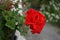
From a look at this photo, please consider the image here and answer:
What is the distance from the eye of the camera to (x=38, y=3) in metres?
3.51

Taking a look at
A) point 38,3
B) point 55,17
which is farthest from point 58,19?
point 38,3

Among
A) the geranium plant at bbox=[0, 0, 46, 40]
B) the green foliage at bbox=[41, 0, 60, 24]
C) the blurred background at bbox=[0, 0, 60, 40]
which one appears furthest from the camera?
the green foliage at bbox=[41, 0, 60, 24]

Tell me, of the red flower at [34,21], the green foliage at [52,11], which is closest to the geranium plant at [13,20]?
the red flower at [34,21]

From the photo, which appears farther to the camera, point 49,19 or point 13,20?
point 49,19

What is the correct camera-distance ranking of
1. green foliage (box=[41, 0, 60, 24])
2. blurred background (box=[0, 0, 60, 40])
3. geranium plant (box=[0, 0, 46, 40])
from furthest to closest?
green foliage (box=[41, 0, 60, 24]), blurred background (box=[0, 0, 60, 40]), geranium plant (box=[0, 0, 46, 40])

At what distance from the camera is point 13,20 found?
1152mm

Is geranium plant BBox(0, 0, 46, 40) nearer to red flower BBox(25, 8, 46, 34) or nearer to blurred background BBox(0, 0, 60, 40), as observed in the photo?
red flower BBox(25, 8, 46, 34)

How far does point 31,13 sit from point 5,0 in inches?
7.0

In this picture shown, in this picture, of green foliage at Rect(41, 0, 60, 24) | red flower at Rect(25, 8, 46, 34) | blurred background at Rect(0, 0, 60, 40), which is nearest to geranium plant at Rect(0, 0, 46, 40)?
red flower at Rect(25, 8, 46, 34)

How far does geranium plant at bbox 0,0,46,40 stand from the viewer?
1.15m

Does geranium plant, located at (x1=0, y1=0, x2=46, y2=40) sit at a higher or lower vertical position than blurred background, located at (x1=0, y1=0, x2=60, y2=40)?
lower

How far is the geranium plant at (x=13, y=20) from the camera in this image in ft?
3.78

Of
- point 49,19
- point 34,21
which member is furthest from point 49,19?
point 34,21

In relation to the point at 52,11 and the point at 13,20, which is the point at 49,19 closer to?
the point at 52,11
